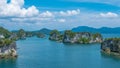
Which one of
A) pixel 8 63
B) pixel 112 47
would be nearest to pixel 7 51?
pixel 8 63

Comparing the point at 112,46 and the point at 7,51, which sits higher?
the point at 112,46

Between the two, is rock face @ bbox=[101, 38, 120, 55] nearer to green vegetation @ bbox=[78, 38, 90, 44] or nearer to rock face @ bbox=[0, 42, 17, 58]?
rock face @ bbox=[0, 42, 17, 58]

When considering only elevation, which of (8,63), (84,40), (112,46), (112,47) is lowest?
(8,63)

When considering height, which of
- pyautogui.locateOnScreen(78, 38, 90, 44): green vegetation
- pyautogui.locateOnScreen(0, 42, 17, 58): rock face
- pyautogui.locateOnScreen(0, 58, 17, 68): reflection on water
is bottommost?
pyautogui.locateOnScreen(0, 58, 17, 68): reflection on water

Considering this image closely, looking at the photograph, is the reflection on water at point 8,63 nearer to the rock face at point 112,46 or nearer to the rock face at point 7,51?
the rock face at point 7,51

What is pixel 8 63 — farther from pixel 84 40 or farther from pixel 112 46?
pixel 84 40

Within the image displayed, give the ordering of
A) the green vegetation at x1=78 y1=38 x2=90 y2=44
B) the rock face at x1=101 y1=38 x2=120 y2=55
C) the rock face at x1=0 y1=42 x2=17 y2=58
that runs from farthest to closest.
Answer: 1. the green vegetation at x1=78 y1=38 x2=90 y2=44
2. the rock face at x1=101 y1=38 x2=120 y2=55
3. the rock face at x1=0 y1=42 x2=17 y2=58

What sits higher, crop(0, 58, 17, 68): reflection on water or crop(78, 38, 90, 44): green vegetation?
crop(78, 38, 90, 44): green vegetation

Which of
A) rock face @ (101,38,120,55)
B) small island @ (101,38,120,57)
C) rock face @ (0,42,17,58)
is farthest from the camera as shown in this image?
rock face @ (101,38,120,55)

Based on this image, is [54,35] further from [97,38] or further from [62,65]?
[62,65]

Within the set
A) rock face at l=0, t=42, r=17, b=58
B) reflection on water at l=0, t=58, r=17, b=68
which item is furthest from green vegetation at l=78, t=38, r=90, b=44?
reflection on water at l=0, t=58, r=17, b=68

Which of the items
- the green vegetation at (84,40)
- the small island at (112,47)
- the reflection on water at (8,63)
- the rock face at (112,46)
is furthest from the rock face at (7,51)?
the green vegetation at (84,40)

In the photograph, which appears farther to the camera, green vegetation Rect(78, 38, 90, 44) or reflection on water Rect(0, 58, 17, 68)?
green vegetation Rect(78, 38, 90, 44)
